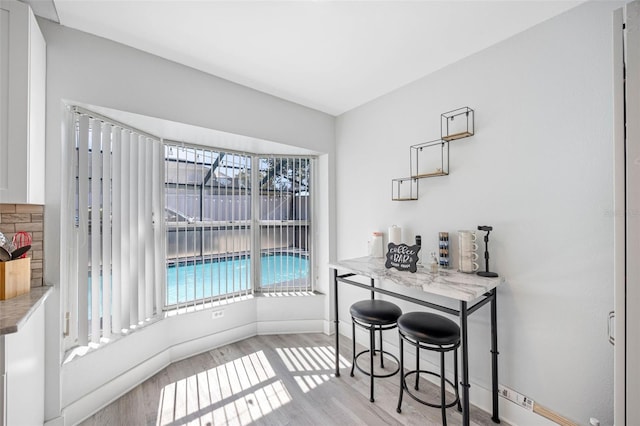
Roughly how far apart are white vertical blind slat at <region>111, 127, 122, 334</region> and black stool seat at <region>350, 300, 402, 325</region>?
200 cm

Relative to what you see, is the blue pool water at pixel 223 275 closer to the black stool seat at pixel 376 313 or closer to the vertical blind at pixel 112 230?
the vertical blind at pixel 112 230

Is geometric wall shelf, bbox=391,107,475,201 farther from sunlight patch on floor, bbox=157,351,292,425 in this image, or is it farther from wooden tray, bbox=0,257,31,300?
wooden tray, bbox=0,257,31,300

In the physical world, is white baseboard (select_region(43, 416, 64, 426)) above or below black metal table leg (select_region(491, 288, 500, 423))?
below

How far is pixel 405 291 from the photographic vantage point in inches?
100.0

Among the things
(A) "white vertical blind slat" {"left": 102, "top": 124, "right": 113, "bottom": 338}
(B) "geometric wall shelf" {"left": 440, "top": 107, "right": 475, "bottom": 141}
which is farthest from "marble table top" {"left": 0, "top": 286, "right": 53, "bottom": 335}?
(B) "geometric wall shelf" {"left": 440, "top": 107, "right": 475, "bottom": 141}

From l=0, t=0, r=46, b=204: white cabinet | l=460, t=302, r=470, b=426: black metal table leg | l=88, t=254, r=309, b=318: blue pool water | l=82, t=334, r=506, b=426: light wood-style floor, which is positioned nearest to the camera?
l=0, t=0, r=46, b=204: white cabinet

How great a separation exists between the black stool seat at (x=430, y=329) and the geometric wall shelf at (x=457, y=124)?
1.43 m

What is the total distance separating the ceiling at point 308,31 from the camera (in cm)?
160

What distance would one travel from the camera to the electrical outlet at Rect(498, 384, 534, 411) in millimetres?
1729

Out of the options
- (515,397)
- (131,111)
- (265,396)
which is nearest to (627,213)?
(515,397)

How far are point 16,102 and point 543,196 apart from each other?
3183 mm

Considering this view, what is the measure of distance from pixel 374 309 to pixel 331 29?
2.18 meters

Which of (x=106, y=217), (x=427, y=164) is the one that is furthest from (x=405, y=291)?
(x=106, y=217)

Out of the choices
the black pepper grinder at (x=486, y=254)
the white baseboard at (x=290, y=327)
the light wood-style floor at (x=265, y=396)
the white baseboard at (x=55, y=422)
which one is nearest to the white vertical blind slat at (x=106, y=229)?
the white baseboard at (x=55, y=422)
